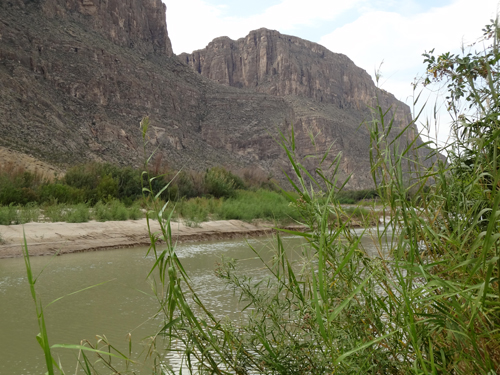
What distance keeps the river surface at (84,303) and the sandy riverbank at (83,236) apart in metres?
0.66

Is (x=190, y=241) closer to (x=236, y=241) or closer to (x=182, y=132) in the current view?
(x=236, y=241)

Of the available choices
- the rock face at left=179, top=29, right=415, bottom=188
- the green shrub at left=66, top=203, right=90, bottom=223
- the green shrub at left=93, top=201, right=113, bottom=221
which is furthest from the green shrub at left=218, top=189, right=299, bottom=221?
the rock face at left=179, top=29, right=415, bottom=188

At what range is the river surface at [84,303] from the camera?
136 inches

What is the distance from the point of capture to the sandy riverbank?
8969 mm

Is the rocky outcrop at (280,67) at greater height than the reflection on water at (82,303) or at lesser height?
greater

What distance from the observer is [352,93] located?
98688mm

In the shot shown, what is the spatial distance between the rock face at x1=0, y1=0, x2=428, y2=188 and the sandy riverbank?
24.5 ft

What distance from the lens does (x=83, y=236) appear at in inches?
412

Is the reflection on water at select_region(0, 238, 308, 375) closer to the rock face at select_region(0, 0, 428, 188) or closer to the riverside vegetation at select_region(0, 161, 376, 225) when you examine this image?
the riverside vegetation at select_region(0, 161, 376, 225)

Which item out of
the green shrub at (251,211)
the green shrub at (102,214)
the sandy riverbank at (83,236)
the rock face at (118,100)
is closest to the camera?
the sandy riverbank at (83,236)

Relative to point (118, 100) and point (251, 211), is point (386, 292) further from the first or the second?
point (118, 100)

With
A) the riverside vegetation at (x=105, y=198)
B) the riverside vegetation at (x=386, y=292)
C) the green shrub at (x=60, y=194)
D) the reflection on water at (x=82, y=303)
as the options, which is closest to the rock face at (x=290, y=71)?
the riverside vegetation at (x=105, y=198)

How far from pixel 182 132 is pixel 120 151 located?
12.1 meters

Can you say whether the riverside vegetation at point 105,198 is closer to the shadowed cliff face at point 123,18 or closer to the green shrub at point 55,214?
the green shrub at point 55,214
